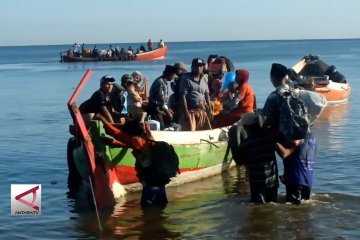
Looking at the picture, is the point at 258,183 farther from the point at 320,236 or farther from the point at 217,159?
the point at 217,159

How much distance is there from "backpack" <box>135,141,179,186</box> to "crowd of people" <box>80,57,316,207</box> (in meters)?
0.16

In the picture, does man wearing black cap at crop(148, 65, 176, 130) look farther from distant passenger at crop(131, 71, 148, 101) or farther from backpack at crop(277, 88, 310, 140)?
backpack at crop(277, 88, 310, 140)

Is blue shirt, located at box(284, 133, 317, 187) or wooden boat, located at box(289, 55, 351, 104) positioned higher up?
blue shirt, located at box(284, 133, 317, 187)

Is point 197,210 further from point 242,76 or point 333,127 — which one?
point 333,127

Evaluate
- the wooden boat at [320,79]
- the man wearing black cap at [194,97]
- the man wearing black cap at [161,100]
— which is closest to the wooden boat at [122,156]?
the man wearing black cap at [194,97]

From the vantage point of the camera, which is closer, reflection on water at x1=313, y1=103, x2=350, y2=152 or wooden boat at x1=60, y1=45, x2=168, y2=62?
reflection on water at x1=313, y1=103, x2=350, y2=152

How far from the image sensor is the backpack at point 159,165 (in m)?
8.99

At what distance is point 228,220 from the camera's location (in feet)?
30.0

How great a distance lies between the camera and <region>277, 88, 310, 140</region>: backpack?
323 inches

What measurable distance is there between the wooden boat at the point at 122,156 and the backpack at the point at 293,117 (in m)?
2.48

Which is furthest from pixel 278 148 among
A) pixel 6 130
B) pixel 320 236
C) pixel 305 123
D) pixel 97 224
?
pixel 6 130

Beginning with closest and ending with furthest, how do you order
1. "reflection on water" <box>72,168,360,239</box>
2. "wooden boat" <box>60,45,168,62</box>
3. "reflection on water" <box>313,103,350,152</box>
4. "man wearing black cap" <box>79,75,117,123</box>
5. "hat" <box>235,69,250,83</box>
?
1. "reflection on water" <box>72,168,360,239</box>
2. "man wearing black cap" <box>79,75,117,123</box>
3. "hat" <box>235,69,250,83</box>
4. "reflection on water" <box>313,103,350,152</box>
5. "wooden boat" <box>60,45,168,62</box>

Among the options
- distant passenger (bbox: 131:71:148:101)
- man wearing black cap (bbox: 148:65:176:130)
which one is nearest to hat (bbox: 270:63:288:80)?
man wearing black cap (bbox: 148:65:176:130)

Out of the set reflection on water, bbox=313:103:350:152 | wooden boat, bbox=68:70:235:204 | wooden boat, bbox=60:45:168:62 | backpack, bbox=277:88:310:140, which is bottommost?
wooden boat, bbox=60:45:168:62
